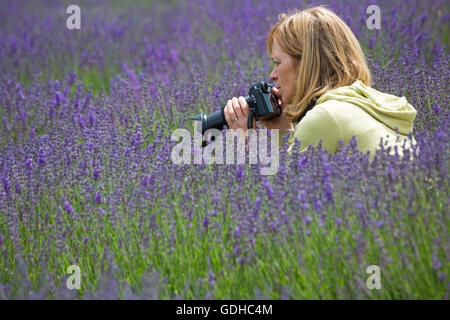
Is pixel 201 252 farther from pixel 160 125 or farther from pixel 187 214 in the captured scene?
pixel 160 125

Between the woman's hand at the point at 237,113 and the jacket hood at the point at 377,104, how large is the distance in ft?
1.49

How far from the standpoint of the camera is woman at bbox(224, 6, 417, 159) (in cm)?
253

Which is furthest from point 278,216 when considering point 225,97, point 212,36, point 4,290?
point 212,36

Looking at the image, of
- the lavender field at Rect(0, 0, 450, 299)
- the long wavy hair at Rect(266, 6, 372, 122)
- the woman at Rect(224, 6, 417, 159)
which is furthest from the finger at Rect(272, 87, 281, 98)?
the lavender field at Rect(0, 0, 450, 299)

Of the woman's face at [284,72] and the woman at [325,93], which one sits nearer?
the woman at [325,93]

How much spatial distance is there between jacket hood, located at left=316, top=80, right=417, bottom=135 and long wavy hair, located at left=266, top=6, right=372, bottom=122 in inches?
6.1

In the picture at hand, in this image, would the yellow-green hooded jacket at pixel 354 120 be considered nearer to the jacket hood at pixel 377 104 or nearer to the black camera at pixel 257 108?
the jacket hood at pixel 377 104

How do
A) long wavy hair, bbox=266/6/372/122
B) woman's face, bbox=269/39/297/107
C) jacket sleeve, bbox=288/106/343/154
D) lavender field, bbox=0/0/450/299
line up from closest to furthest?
→ lavender field, bbox=0/0/450/299 → jacket sleeve, bbox=288/106/343/154 → long wavy hair, bbox=266/6/372/122 → woman's face, bbox=269/39/297/107

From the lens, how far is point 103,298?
84.6 inches

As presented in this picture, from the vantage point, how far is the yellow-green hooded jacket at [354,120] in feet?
8.22

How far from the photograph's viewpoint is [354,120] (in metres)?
2.52

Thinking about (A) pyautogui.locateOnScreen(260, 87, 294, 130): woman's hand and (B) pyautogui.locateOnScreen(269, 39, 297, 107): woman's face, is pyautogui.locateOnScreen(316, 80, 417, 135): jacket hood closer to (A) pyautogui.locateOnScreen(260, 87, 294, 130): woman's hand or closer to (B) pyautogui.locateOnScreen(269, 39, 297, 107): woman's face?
(B) pyautogui.locateOnScreen(269, 39, 297, 107): woman's face

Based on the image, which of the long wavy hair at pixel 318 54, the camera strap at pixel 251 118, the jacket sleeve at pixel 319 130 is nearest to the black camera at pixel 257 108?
the camera strap at pixel 251 118

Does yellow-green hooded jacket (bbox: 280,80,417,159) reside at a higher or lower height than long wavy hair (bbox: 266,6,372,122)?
lower
